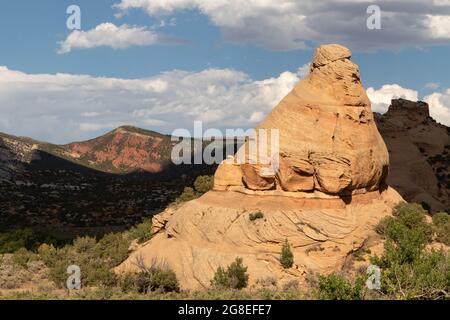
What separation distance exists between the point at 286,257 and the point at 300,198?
3841 millimetres

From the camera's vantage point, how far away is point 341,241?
86.9 feet

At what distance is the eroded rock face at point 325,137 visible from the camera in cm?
2781

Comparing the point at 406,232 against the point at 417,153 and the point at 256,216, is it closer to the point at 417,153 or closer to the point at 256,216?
the point at 256,216

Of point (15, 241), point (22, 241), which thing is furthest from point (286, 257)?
point (15, 241)

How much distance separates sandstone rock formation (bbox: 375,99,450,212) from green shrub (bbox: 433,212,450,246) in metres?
10.0

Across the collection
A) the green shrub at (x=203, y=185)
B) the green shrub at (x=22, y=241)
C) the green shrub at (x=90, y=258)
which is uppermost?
the green shrub at (x=203, y=185)

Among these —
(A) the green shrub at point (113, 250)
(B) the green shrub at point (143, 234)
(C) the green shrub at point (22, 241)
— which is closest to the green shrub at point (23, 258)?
(A) the green shrub at point (113, 250)

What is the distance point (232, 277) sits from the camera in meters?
24.3

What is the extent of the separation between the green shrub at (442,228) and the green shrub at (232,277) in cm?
1323

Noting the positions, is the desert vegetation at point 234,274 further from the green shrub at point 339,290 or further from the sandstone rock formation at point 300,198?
the sandstone rock formation at point 300,198

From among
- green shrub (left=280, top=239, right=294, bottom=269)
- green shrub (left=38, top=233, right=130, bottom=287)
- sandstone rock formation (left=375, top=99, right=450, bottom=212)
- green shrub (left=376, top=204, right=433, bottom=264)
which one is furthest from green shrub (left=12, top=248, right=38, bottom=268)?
sandstone rock formation (left=375, top=99, right=450, bottom=212)

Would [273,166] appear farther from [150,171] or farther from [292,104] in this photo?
[150,171]
